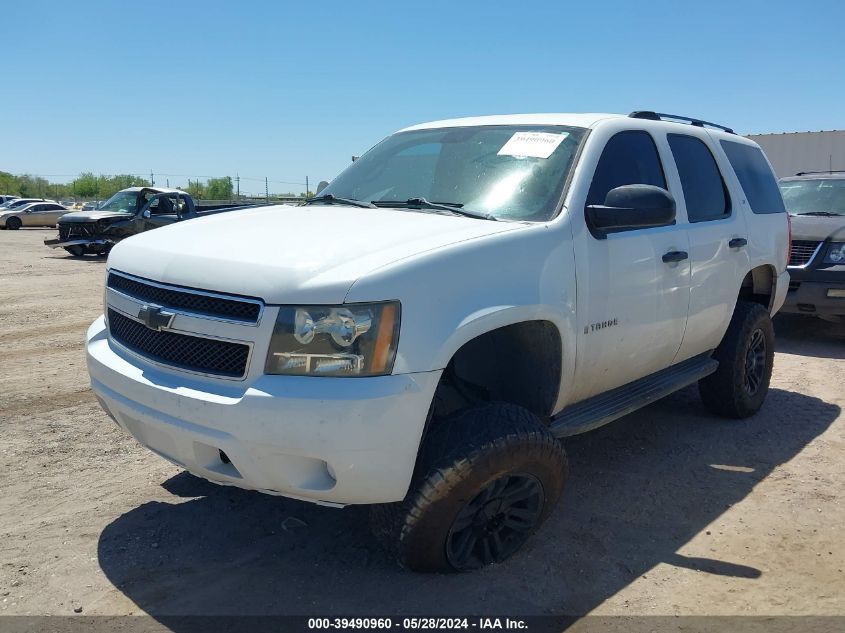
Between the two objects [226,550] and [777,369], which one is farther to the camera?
[777,369]

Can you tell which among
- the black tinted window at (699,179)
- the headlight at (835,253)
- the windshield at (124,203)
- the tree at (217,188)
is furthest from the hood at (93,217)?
the tree at (217,188)

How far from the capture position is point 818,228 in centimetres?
809

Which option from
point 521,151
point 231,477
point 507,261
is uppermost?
point 521,151

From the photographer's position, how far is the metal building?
Answer: 86.2 feet

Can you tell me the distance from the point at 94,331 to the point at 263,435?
4.82ft

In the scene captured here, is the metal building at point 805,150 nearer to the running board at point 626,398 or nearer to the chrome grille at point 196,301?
the running board at point 626,398

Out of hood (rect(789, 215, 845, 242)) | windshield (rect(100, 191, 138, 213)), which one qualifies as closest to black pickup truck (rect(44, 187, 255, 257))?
windshield (rect(100, 191, 138, 213))

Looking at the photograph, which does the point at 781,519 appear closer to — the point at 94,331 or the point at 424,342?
the point at 424,342

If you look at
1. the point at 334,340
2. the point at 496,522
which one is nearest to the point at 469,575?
the point at 496,522

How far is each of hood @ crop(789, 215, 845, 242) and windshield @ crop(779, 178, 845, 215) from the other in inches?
18.0

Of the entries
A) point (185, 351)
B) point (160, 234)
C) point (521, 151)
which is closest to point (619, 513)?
point (521, 151)

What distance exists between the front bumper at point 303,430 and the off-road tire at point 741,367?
3043 mm

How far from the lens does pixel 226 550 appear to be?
Answer: 3340mm

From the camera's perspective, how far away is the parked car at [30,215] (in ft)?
115
